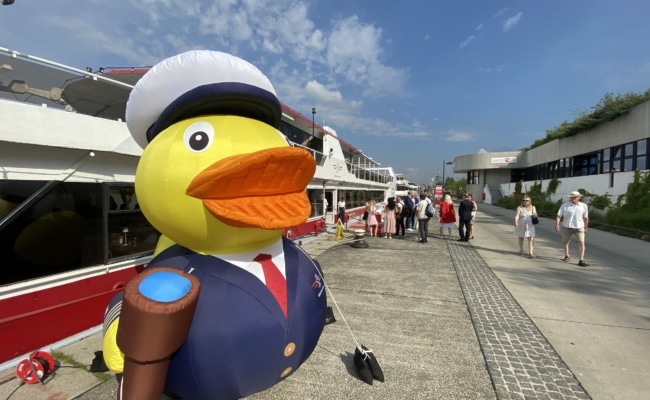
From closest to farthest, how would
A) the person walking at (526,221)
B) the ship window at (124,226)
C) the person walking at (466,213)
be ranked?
the ship window at (124,226), the person walking at (526,221), the person walking at (466,213)

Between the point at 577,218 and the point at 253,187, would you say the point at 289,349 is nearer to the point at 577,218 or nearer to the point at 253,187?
the point at 253,187

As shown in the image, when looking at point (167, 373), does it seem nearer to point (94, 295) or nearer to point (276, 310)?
point (276, 310)

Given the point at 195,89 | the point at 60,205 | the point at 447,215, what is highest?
the point at 195,89

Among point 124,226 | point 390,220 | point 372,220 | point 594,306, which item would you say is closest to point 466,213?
point 390,220

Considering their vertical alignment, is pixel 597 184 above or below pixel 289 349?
above

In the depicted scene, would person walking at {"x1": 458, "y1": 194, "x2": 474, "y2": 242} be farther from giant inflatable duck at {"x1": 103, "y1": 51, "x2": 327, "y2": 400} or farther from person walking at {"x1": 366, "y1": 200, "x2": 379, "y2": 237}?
giant inflatable duck at {"x1": 103, "y1": 51, "x2": 327, "y2": 400}

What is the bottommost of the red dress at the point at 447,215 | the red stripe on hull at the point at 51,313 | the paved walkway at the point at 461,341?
the paved walkway at the point at 461,341

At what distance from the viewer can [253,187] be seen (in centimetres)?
201

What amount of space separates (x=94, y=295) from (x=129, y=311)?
129 inches

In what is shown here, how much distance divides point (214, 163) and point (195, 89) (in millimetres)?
623

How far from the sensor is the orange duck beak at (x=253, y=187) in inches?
75.1

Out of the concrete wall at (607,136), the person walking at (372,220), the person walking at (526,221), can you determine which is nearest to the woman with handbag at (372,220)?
the person walking at (372,220)

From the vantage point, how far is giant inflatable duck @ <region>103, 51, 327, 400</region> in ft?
6.00

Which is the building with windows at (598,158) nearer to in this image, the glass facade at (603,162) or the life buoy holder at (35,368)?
the glass facade at (603,162)
